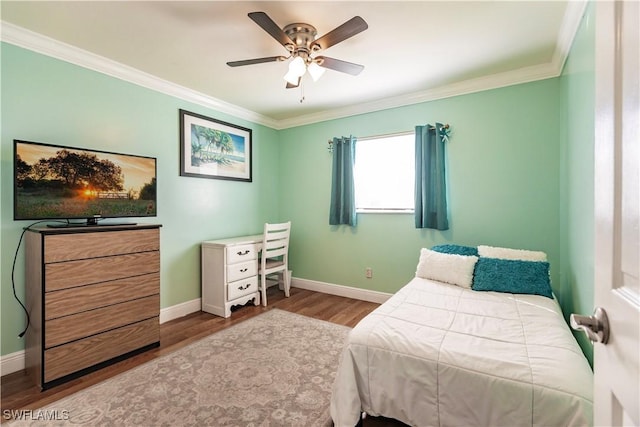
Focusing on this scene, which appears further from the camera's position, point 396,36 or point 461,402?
point 396,36

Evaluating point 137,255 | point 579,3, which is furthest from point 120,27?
point 579,3

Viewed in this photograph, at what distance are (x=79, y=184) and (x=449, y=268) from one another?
3.08m

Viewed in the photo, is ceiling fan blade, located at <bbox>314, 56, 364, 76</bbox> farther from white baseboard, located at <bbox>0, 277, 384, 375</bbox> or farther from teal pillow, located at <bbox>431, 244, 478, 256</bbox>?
white baseboard, located at <bbox>0, 277, 384, 375</bbox>

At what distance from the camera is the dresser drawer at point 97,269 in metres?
1.92

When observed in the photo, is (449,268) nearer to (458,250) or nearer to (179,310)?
(458,250)

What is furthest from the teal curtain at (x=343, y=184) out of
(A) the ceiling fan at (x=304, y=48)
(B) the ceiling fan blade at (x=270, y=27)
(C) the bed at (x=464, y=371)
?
(C) the bed at (x=464, y=371)

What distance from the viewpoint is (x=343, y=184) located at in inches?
147

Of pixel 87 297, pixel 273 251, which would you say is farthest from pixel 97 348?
pixel 273 251

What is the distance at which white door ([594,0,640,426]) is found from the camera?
53 cm

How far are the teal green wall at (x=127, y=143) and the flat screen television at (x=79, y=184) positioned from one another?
139mm

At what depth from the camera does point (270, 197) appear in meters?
4.35

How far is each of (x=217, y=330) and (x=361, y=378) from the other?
178 cm

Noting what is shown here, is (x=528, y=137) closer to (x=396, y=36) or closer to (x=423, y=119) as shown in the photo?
(x=423, y=119)

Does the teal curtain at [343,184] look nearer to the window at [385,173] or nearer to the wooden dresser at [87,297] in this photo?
the window at [385,173]
